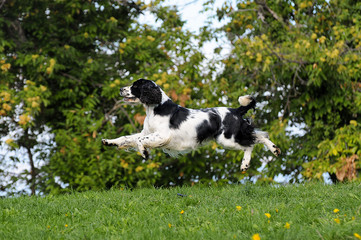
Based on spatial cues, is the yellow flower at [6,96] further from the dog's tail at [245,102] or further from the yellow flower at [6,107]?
the dog's tail at [245,102]

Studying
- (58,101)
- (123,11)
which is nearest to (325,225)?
(58,101)

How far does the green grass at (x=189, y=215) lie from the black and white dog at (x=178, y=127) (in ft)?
1.87

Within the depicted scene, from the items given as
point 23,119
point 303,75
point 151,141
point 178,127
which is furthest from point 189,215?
point 303,75

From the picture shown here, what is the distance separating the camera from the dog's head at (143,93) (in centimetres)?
502

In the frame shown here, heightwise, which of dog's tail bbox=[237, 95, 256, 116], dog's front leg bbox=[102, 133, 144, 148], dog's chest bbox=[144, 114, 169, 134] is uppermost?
dog's tail bbox=[237, 95, 256, 116]

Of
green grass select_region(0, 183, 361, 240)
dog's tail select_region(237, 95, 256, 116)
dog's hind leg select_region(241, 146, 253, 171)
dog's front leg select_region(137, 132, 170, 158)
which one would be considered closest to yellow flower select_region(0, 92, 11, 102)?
green grass select_region(0, 183, 361, 240)

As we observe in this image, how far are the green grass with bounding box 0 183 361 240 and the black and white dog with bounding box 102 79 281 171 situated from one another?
1.87ft

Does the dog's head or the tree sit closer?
the dog's head

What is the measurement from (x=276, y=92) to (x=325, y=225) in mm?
6932

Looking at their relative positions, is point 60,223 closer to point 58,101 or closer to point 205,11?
point 58,101

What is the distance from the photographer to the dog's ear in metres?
5.02

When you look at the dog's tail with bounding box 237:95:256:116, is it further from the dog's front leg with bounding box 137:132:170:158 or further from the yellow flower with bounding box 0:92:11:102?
the yellow flower with bounding box 0:92:11:102

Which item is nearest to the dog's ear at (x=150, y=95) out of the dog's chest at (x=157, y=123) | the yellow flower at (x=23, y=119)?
the dog's chest at (x=157, y=123)

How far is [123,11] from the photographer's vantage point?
11.1 meters
